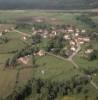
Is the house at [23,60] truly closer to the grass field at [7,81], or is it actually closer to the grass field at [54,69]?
the grass field at [54,69]

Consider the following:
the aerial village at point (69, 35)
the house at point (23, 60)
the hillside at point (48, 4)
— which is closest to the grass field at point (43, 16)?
the aerial village at point (69, 35)

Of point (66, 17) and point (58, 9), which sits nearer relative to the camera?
point (66, 17)

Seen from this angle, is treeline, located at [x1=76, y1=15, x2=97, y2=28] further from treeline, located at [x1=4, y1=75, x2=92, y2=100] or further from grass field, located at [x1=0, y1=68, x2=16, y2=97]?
grass field, located at [x1=0, y1=68, x2=16, y2=97]

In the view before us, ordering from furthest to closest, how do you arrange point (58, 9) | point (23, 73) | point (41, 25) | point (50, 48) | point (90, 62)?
point (58, 9), point (41, 25), point (50, 48), point (90, 62), point (23, 73)

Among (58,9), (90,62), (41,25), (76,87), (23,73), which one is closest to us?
(76,87)

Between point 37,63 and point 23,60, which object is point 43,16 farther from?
point 37,63

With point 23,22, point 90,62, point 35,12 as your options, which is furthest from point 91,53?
point 35,12

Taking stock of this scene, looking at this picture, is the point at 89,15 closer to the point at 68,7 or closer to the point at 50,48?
the point at 68,7
